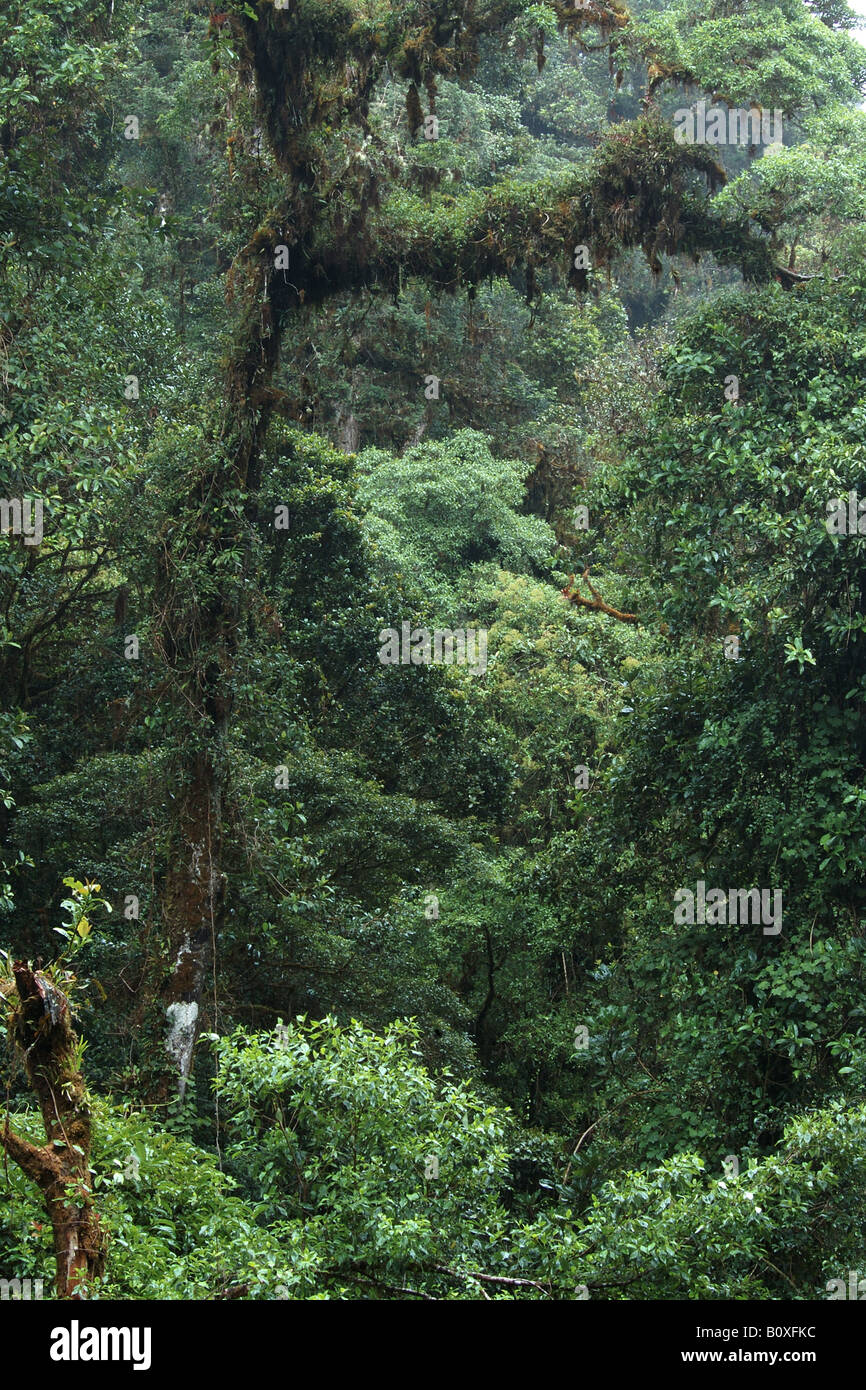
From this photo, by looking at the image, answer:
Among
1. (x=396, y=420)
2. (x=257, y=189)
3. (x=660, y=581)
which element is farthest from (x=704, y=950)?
(x=396, y=420)

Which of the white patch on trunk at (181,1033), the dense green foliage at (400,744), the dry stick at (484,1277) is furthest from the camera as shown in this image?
the white patch on trunk at (181,1033)

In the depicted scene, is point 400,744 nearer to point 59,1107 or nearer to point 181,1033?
point 181,1033

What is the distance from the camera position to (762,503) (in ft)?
32.8

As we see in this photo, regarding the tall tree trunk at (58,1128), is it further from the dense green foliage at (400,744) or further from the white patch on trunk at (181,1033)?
the white patch on trunk at (181,1033)

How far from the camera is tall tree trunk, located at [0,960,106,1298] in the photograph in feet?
16.8

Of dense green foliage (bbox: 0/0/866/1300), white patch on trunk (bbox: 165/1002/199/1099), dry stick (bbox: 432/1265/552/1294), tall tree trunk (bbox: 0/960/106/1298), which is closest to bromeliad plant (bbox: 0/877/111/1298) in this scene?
tall tree trunk (bbox: 0/960/106/1298)

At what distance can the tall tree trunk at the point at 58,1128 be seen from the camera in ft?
16.8

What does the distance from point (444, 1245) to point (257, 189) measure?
29.9 ft

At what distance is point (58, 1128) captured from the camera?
5309 millimetres

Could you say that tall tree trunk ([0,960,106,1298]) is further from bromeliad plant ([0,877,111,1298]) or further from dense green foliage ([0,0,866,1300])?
dense green foliage ([0,0,866,1300])

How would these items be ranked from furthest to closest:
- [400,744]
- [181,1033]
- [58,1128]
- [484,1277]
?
[400,744], [181,1033], [484,1277], [58,1128]

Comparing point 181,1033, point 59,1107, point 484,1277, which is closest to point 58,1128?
point 59,1107

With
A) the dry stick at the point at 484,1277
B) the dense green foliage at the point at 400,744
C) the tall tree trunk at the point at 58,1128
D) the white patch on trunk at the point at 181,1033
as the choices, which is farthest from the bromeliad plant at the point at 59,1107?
the white patch on trunk at the point at 181,1033

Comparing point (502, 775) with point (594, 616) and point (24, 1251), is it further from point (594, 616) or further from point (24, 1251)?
point (24, 1251)
